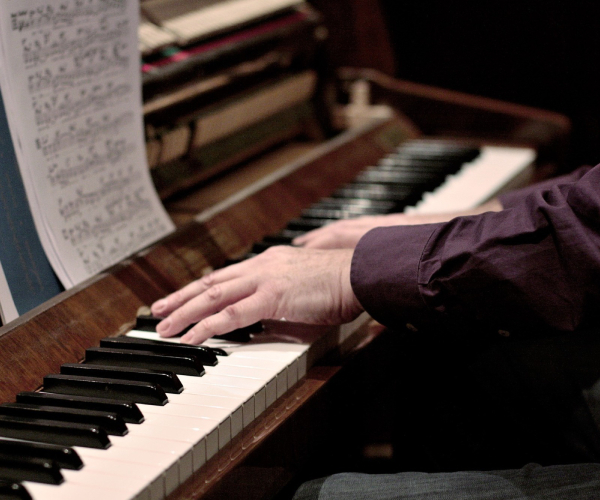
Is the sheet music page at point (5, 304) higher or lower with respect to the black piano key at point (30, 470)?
higher

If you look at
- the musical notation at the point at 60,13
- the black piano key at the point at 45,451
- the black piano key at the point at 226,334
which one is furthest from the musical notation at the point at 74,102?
the black piano key at the point at 45,451

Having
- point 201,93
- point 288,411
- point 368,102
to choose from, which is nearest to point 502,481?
point 288,411

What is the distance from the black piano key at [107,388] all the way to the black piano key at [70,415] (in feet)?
0.19

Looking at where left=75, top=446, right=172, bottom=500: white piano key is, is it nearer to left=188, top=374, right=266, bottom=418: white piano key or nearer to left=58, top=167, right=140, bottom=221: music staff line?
left=188, top=374, right=266, bottom=418: white piano key

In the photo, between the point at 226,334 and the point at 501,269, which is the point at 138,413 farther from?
the point at 501,269

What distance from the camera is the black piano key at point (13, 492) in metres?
0.77

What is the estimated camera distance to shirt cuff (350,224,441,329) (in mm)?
1104

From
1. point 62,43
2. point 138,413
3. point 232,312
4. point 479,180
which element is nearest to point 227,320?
point 232,312

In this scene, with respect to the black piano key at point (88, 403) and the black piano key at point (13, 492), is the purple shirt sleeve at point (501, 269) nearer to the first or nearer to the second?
the black piano key at point (88, 403)

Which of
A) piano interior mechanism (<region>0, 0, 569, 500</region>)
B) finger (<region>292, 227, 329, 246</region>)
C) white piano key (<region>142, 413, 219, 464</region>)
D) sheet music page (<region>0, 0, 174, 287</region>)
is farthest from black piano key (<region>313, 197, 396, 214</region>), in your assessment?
white piano key (<region>142, 413, 219, 464</region>)

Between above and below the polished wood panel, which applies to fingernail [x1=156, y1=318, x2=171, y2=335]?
below

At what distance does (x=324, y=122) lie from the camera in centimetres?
231

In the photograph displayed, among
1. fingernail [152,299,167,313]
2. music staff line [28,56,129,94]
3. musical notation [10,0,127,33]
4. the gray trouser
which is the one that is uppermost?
musical notation [10,0,127,33]

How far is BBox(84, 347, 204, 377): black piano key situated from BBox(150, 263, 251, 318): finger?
5.4 inches
